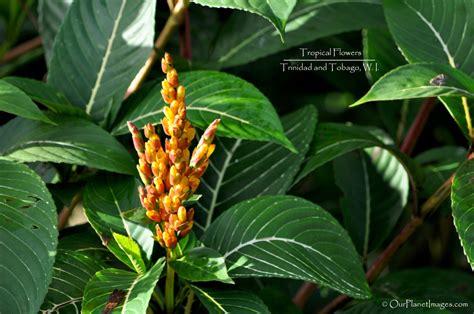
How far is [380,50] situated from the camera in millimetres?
1608

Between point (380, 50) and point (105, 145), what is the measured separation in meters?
0.59

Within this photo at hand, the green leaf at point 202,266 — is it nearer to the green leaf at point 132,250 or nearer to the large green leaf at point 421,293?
the green leaf at point 132,250

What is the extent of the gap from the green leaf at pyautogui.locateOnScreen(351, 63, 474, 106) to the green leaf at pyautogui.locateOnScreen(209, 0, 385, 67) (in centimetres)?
43

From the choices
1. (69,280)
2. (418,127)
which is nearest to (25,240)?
(69,280)

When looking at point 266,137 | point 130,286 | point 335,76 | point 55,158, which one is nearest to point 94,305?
point 130,286

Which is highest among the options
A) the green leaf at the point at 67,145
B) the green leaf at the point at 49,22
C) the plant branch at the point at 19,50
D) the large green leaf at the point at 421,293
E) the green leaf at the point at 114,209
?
the green leaf at the point at 49,22

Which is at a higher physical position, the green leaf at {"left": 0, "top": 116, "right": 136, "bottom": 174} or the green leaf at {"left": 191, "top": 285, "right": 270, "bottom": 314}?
the green leaf at {"left": 0, "top": 116, "right": 136, "bottom": 174}

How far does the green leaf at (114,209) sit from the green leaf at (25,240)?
10 centimetres

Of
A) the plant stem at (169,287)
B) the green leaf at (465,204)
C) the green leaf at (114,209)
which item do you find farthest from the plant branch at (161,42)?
the green leaf at (465,204)

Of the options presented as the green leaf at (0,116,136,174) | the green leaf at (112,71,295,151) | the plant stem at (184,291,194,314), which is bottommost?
the plant stem at (184,291,194,314)

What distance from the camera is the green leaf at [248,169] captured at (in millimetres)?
1497

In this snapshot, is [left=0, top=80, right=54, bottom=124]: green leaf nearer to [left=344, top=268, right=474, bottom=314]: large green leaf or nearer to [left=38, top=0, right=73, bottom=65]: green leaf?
[left=38, top=0, right=73, bottom=65]: green leaf

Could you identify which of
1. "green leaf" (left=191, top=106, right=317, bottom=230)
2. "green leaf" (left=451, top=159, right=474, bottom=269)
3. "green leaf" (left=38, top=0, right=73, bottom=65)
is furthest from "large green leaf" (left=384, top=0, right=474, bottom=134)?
"green leaf" (left=38, top=0, right=73, bottom=65)

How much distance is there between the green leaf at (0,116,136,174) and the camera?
4.25ft
